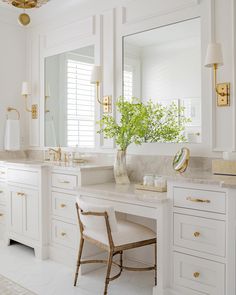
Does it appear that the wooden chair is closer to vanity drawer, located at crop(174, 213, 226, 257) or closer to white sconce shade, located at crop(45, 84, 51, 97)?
vanity drawer, located at crop(174, 213, 226, 257)

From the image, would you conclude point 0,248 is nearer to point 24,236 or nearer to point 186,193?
point 24,236

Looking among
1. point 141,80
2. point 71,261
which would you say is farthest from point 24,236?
point 141,80

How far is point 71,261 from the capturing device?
3.20 m

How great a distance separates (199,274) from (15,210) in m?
2.14

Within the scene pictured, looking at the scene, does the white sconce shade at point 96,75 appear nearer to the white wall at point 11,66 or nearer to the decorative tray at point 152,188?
the decorative tray at point 152,188

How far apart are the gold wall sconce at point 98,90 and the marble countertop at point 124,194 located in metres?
0.80

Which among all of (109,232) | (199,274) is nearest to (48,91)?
(109,232)

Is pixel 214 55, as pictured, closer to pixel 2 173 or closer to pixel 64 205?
pixel 64 205

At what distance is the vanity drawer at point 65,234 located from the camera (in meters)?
3.15

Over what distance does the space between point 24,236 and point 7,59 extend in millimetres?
2153

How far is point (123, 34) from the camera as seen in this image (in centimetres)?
338

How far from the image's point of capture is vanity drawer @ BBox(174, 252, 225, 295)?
2.21m

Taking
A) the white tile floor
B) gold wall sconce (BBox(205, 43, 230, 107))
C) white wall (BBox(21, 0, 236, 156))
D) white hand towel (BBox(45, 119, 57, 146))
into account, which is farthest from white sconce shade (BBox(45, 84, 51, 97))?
gold wall sconce (BBox(205, 43, 230, 107))

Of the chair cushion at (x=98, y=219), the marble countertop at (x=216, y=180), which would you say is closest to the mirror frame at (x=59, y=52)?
the chair cushion at (x=98, y=219)
